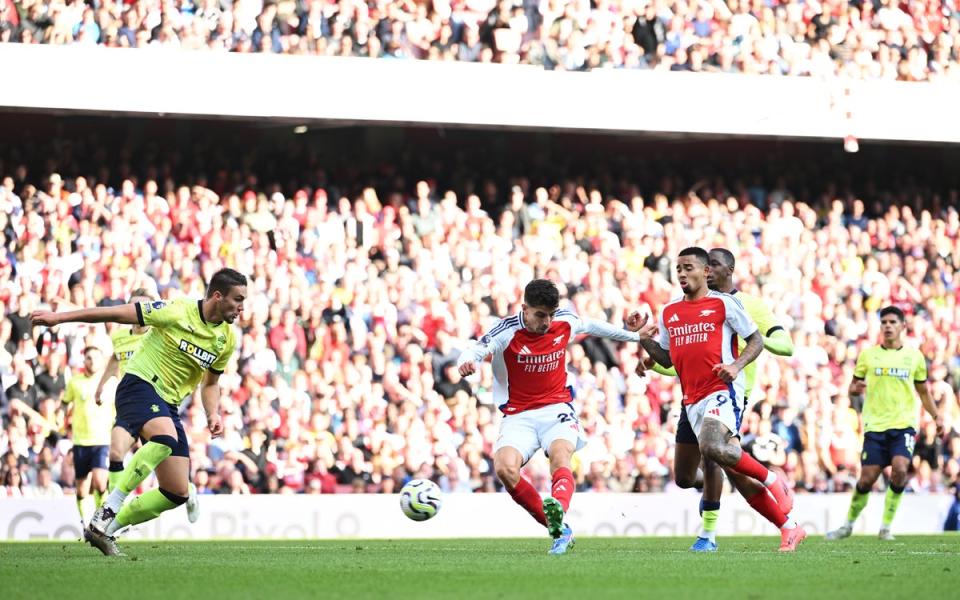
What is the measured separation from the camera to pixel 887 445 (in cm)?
1612

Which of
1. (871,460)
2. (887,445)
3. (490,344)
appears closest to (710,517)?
(490,344)

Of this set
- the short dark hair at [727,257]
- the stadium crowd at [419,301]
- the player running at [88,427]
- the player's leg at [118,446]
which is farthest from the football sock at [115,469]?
the short dark hair at [727,257]

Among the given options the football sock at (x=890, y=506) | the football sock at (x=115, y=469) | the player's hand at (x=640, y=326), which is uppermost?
the player's hand at (x=640, y=326)

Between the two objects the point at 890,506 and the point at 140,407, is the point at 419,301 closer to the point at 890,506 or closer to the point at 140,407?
the point at 890,506

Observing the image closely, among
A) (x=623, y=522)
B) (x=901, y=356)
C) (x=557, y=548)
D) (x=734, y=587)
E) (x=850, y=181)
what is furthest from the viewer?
(x=850, y=181)

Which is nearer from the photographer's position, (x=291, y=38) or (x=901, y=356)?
(x=901, y=356)

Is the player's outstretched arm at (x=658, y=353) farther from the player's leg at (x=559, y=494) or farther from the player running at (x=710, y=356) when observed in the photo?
the player's leg at (x=559, y=494)

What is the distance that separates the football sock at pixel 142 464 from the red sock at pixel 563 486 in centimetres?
277

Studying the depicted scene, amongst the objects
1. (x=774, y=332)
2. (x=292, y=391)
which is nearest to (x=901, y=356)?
(x=774, y=332)

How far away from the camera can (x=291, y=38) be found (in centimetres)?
2191

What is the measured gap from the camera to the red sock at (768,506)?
11.8 metres

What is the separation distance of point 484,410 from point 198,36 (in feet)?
21.0

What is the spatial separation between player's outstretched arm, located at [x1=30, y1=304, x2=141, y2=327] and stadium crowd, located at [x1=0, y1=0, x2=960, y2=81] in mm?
10990

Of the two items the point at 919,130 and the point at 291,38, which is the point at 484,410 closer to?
the point at 291,38
